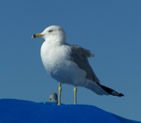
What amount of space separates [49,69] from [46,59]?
0.47 ft

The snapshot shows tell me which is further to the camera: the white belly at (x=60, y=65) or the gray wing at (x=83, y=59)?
the gray wing at (x=83, y=59)

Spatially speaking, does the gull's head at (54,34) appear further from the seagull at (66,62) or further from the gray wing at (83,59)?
the gray wing at (83,59)

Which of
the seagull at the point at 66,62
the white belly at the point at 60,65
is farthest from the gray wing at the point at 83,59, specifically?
the white belly at the point at 60,65

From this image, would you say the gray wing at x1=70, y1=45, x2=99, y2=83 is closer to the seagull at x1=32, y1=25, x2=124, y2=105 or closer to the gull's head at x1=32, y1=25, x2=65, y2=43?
the seagull at x1=32, y1=25, x2=124, y2=105

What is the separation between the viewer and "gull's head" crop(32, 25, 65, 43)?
15.8 ft

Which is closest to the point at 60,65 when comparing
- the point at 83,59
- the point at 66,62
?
the point at 66,62

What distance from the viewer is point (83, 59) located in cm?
492

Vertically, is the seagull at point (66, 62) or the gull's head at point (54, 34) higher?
the gull's head at point (54, 34)

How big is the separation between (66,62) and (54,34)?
50cm

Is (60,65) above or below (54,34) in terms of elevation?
below

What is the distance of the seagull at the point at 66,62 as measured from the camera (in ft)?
14.9

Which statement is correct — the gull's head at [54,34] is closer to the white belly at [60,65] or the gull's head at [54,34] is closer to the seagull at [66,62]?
the seagull at [66,62]

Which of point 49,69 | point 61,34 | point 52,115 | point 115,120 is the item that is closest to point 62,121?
point 52,115

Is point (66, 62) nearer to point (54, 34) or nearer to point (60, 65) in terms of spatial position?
point (60, 65)
